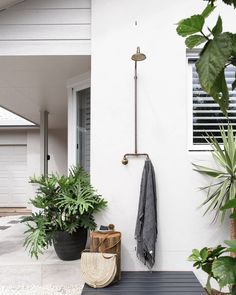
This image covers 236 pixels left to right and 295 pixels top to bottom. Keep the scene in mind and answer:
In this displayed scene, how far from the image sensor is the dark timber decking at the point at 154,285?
2.54 metres

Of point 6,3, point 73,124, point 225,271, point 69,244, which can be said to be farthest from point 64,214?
point 225,271

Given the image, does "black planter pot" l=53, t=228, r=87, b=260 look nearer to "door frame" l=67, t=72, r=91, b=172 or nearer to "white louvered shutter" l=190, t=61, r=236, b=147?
"door frame" l=67, t=72, r=91, b=172

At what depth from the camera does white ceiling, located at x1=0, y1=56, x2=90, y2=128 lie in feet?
12.0

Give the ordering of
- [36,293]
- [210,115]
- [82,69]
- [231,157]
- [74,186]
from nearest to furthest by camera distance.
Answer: [36,293] < [231,157] < [74,186] < [210,115] < [82,69]

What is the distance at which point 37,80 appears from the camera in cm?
448

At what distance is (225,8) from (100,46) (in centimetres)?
144

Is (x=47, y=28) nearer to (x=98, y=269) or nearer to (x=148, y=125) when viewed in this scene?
(x=148, y=125)

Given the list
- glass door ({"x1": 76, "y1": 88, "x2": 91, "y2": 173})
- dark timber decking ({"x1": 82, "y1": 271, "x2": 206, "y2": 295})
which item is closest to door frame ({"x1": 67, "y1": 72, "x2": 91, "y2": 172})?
glass door ({"x1": 76, "y1": 88, "x2": 91, "y2": 173})

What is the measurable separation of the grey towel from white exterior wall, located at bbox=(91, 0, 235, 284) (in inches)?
5.1

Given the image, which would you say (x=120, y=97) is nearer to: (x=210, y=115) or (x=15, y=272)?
(x=210, y=115)

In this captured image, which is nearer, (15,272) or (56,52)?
(15,272)

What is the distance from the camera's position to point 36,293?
2.68 meters

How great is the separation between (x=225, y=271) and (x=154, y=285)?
7.67ft

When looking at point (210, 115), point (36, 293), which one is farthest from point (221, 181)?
point (36, 293)
